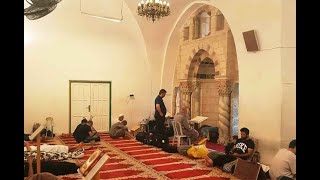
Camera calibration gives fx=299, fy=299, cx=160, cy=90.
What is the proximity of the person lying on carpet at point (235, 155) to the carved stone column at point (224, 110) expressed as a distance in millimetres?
2724

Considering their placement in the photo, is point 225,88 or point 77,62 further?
point 77,62

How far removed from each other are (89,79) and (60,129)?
1797 mm

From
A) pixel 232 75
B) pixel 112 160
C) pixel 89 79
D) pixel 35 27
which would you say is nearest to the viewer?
pixel 112 160

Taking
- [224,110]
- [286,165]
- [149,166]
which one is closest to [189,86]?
[224,110]

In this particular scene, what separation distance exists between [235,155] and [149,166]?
1513mm

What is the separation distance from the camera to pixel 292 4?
526cm

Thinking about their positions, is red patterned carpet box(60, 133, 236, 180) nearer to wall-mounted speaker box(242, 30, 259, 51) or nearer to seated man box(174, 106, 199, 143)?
seated man box(174, 106, 199, 143)

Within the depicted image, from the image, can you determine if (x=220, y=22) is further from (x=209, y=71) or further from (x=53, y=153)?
(x=53, y=153)

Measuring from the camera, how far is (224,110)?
326 inches

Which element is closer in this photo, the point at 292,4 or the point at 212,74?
the point at 292,4
